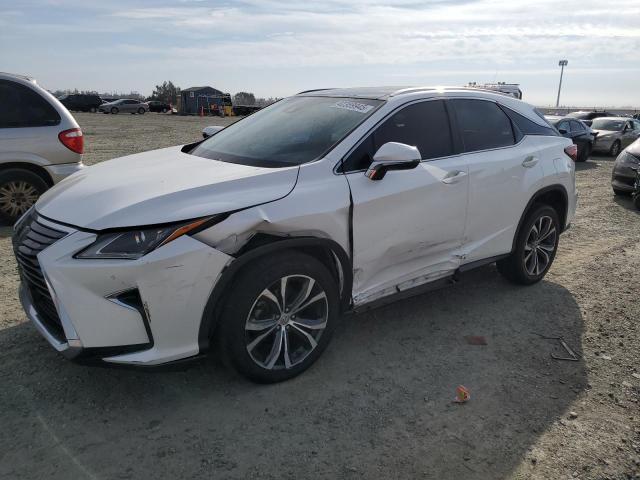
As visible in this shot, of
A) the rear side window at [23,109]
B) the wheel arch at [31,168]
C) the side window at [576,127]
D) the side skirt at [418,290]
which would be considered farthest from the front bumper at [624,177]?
the wheel arch at [31,168]

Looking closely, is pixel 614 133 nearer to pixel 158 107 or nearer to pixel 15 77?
pixel 15 77

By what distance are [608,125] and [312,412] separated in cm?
1979

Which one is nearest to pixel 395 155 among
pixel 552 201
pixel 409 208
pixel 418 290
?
pixel 409 208

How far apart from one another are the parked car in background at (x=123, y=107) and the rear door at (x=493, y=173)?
52768 millimetres

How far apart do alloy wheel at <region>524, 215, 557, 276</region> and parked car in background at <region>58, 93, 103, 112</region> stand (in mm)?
54854

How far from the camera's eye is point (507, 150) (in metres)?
4.39

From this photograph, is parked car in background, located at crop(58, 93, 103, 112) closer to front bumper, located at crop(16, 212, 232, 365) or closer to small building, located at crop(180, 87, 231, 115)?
small building, located at crop(180, 87, 231, 115)

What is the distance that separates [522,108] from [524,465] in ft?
11.1

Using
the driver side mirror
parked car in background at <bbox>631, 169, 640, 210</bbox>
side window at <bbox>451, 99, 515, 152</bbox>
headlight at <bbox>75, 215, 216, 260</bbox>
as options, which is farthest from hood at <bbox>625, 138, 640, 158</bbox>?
headlight at <bbox>75, 215, 216, 260</bbox>

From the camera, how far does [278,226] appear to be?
292 centimetres

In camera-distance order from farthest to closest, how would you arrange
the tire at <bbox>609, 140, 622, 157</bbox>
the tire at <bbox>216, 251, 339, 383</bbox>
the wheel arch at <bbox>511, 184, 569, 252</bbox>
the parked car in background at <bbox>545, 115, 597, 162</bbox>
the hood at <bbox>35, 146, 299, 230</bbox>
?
the tire at <bbox>609, 140, 622, 157</bbox>
the parked car in background at <bbox>545, 115, 597, 162</bbox>
the wheel arch at <bbox>511, 184, 569, 252</bbox>
the tire at <bbox>216, 251, 339, 383</bbox>
the hood at <bbox>35, 146, 299, 230</bbox>

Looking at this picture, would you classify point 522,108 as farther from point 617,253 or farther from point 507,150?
point 617,253

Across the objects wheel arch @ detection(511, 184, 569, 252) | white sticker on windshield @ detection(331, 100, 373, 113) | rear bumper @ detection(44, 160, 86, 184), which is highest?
white sticker on windshield @ detection(331, 100, 373, 113)

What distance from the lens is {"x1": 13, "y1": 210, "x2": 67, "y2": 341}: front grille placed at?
2.76 meters
